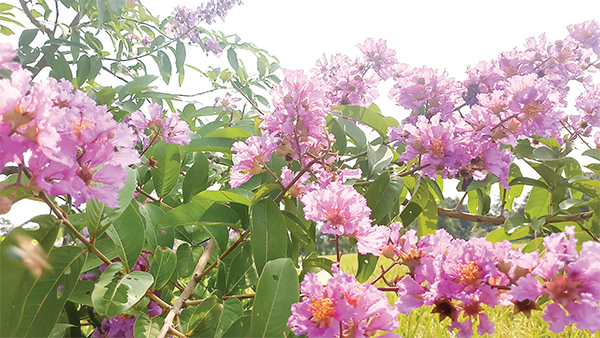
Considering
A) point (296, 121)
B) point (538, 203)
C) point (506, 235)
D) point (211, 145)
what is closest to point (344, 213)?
point (296, 121)

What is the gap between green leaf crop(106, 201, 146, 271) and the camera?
2.60 feet

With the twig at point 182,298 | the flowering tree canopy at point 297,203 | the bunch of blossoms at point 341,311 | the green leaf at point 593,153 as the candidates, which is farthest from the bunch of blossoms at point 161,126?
the green leaf at point 593,153

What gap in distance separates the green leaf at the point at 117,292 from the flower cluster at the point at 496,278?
1.40 feet

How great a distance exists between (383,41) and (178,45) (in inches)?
44.5

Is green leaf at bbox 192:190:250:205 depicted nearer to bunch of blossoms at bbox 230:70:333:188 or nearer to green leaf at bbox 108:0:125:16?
bunch of blossoms at bbox 230:70:333:188

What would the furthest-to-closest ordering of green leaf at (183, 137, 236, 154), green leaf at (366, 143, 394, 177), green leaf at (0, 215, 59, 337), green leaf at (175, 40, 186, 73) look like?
green leaf at (175, 40, 186, 73) → green leaf at (183, 137, 236, 154) → green leaf at (366, 143, 394, 177) → green leaf at (0, 215, 59, 337)

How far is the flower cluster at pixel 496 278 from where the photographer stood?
0.54m

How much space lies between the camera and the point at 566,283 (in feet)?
1.78

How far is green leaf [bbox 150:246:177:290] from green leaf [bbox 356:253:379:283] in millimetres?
467

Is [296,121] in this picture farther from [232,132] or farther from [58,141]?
[58,141]

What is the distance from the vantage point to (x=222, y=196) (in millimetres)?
867

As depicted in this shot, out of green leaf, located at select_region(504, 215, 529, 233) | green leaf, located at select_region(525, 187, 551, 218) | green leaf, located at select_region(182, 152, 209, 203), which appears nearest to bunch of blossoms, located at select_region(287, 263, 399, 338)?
green leaf, located at select_region(182, 152, 209, 203)

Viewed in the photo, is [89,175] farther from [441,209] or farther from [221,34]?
[221,34]

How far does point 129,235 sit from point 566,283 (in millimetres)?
747
